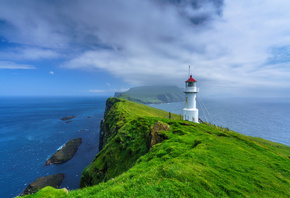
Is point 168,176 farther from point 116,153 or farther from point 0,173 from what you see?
point 0,173

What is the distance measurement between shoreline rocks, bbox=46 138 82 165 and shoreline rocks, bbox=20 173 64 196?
1099cm

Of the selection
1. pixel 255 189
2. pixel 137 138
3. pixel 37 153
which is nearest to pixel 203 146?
pixel 255 189

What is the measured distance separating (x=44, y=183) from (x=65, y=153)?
20.0m

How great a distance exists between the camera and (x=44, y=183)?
135ft

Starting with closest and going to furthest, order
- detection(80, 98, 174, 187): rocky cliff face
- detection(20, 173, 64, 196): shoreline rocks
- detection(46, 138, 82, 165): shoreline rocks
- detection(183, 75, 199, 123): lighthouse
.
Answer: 1. detection(80, 98, 174, 187): rocky cliff face
2. detection(183, 75, 199, 123): lighthouse
3. detection(20, 173, 64, 196): shoreline rocks
4. detection(46, 138, 82, 165): shoreline rocks

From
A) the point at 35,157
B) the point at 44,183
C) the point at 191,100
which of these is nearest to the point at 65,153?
the point at 35,157

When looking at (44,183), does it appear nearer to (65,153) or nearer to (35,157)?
(65,153)

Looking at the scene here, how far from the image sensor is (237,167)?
34.9 ft

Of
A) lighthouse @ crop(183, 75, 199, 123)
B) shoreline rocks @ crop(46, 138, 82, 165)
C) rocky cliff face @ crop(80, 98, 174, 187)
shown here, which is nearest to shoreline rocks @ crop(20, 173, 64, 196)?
shoreline rocks @ crop(46, 138, 82, 165)

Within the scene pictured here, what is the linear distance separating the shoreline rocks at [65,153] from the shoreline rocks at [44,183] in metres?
11.0

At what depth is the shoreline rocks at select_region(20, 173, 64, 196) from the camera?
1512 inches

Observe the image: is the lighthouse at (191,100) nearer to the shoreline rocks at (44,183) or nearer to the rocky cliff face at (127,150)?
the rocky cliff face at (127,150)

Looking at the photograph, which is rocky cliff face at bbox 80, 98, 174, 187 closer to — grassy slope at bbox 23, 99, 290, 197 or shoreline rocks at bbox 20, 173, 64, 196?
grassy slope at bbox 23, 99, 290, 197

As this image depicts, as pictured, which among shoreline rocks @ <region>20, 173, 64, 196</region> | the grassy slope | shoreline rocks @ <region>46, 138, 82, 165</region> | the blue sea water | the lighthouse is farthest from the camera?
shoreline rocks @ <region>46, 138, 82, 165</region>
